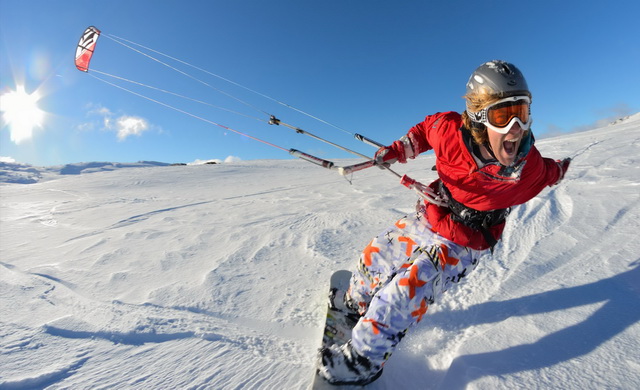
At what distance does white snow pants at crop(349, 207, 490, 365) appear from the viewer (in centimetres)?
193

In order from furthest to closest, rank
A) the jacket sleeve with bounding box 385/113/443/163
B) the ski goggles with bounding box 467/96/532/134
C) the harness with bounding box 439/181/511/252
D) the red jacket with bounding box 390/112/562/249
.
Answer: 1. the jacket sleeve with bounding box 385/113/443/163
2. the harness with bounding box 439/181/511/252
3. the red jacket with bounding box 390/112/562/249
4. the ski goggles with bounding box 467/96/532/134

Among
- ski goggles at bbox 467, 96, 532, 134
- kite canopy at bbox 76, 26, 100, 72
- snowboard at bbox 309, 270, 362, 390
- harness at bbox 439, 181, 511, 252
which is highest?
kite canopy at bbox 76, 26, 100, 72

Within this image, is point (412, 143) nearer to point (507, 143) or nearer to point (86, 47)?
point (507, 143)

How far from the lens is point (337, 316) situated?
8.63 feet

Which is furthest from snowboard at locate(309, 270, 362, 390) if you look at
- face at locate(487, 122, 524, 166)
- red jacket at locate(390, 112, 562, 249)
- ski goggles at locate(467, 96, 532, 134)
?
ski goggles at locate(467, 96, 532, 134)

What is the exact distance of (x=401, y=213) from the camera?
5.05 m

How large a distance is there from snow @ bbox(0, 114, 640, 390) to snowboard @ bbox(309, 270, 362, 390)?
10 centimetres

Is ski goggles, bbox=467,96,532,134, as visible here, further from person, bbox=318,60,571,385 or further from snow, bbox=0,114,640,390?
snow, bbox=0,114,640,390

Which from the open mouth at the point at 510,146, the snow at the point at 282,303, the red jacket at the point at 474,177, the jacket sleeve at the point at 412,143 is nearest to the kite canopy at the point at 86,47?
the snow at the point at 282,303

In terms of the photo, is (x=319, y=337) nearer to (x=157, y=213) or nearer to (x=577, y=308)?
(x=577, y=308)

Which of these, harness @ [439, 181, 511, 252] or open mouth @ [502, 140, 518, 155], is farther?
harness @ [439, 181, 511, 252]

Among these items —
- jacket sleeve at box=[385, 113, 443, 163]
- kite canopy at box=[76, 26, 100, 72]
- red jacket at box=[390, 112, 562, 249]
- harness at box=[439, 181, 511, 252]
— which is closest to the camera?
red jacket at box=[390, 112, 562, 249]

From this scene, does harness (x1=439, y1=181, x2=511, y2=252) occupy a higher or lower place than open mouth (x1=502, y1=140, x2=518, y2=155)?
lower

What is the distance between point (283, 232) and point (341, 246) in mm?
923
